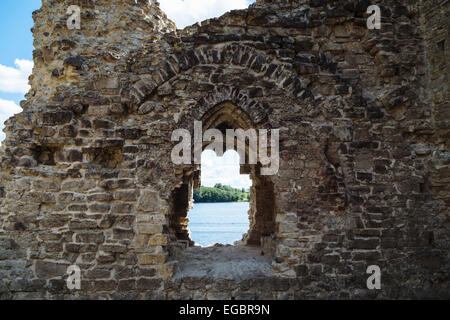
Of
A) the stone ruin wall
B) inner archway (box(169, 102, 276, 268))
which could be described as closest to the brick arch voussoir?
the stone ruin wall

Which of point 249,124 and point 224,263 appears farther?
point 224,263

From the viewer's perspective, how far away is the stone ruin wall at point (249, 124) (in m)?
3.90

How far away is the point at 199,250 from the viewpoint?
534 centimetres

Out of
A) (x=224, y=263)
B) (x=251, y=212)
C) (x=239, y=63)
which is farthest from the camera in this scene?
(x=251, y=212)

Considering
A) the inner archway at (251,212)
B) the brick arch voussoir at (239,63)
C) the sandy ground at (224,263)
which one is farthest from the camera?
the inner archway at (251,212)

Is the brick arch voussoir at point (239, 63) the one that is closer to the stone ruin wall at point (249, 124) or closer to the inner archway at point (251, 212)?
the stone ruin wall at point (249, 124)

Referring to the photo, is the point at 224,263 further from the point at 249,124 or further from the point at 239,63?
the point at 239,63

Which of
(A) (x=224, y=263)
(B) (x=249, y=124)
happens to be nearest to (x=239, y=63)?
(B) (x=249, y=124)

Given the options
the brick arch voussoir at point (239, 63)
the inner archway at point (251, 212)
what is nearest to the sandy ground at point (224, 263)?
the inner archway at point (251, 212)

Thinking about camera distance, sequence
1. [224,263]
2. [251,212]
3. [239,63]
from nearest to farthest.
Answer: [239,63] → [224,263] → [251,212]

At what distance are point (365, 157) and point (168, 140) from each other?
2.99 metres

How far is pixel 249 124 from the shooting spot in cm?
434

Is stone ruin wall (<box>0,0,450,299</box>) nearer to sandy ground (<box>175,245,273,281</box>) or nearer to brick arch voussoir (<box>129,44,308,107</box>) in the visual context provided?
brick arch voussoir (<box>129,44,308,107</box>)
